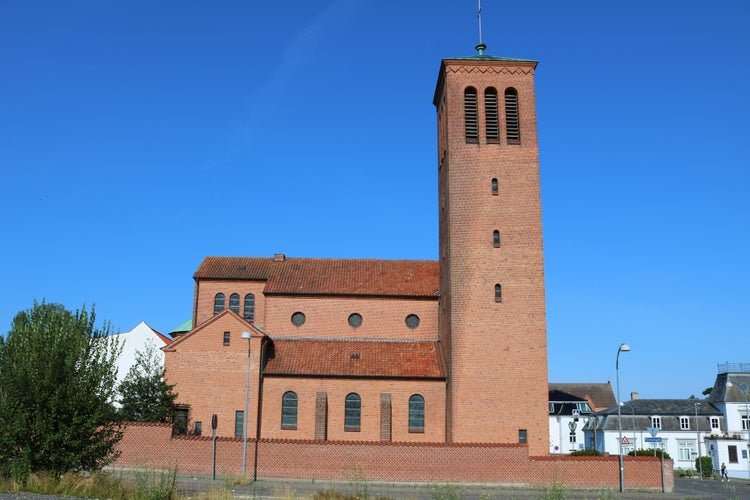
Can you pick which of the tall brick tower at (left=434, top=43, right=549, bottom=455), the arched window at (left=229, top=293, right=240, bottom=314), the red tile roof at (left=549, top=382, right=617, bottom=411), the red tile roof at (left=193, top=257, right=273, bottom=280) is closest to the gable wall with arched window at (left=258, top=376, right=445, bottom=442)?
the tall brick tower at (left=434, top=43, right=549, bottom=455)

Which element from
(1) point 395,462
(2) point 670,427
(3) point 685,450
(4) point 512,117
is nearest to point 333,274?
(4) point 512,117

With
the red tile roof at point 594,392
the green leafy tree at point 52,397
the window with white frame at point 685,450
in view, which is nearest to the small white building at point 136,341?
the green leafy tree at point 52,397

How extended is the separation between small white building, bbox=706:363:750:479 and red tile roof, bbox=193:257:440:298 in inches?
1450

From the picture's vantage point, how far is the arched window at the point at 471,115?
35781 millimetres

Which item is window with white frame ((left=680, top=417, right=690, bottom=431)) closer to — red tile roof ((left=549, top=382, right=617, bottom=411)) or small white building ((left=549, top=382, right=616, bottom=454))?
small white building ((left=549, top=382, right=616, bottom=454))

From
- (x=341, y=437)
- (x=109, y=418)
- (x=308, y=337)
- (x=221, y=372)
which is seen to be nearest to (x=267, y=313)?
(x=308, y=337)

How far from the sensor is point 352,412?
1384 inches

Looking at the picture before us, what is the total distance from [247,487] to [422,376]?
1218 cm

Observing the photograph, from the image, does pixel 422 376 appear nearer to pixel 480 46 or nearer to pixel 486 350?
pixel 486 350

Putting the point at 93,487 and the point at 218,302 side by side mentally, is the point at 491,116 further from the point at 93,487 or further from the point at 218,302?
the point at 93,487

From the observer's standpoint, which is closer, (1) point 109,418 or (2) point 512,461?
Answer: (1) point 109,418

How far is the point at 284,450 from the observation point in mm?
30109

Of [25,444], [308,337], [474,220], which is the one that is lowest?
[25,444]

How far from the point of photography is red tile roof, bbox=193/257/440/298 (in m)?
39.8
